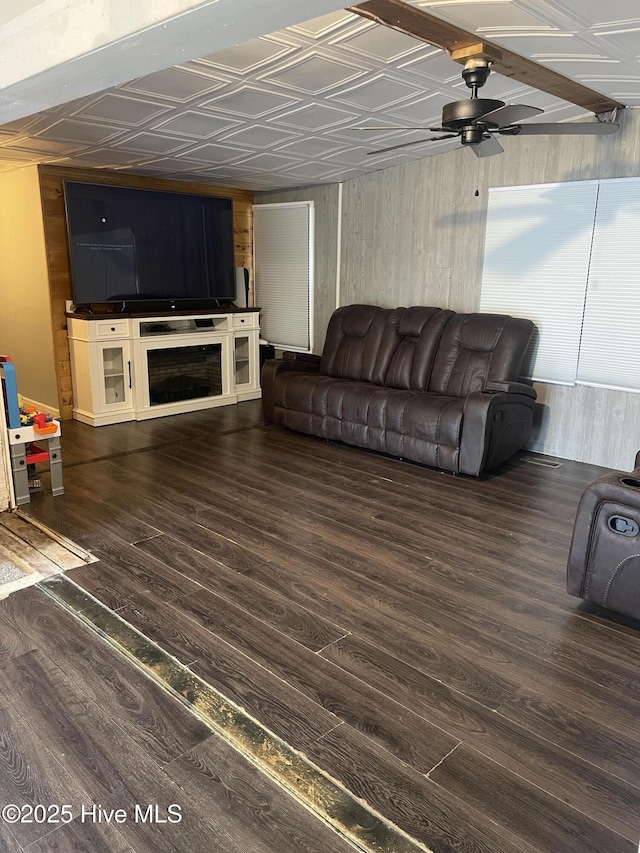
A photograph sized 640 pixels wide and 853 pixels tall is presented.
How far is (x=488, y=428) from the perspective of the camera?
409 centimetres

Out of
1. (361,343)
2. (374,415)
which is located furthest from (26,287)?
(374,415)

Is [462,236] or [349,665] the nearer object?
[349,665]

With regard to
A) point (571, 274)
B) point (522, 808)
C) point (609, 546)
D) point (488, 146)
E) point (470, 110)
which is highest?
point (470, 110)

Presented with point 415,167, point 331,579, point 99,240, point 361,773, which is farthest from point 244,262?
point 361,773

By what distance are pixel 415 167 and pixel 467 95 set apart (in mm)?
1559

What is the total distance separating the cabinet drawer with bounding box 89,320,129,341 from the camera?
17.4 ft

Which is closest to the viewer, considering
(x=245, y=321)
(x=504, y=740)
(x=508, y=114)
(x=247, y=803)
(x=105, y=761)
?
(x=247, y=803)

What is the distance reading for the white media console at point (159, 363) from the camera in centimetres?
541

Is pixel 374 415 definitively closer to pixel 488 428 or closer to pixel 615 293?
pixel 488 428

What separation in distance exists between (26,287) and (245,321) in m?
2.09

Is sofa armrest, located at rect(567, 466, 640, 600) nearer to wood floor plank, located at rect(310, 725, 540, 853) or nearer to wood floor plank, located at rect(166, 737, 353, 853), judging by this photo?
wood floor plank, located at rect(310, 725, 540, 853)

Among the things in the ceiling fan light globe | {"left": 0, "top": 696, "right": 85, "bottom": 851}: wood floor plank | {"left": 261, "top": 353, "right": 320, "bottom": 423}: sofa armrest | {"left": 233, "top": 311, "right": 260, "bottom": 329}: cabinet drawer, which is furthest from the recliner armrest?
{"left": 0, "top": 696, "right": 85, "bottom": 851}: wood floor plank

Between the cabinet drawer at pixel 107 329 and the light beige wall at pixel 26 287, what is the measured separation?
0.51 m

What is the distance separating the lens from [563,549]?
322 cm
